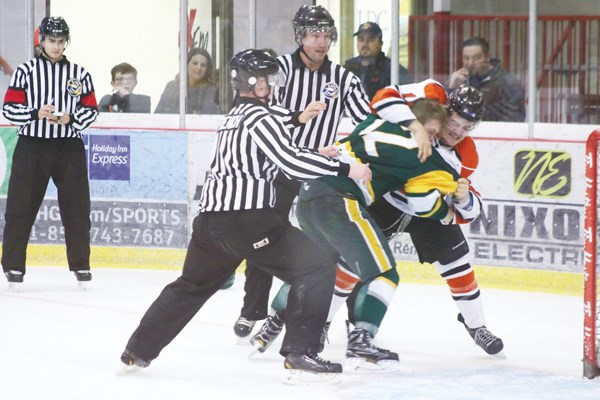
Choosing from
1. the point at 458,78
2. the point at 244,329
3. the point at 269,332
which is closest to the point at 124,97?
the point at 458,78

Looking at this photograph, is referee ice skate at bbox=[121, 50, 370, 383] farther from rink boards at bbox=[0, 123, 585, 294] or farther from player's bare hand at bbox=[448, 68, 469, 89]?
player's bare hand at bbox=[448, 68, 469, 89]

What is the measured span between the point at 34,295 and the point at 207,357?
1.74 meters

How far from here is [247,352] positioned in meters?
4.61

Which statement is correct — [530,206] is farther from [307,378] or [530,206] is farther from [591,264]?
[307,378]

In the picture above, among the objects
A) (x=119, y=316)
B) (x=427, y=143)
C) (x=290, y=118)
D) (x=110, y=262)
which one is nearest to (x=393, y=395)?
(x=427, y=143)

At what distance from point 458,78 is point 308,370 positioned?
311cm

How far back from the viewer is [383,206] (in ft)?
14.6

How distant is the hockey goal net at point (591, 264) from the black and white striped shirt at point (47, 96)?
9.09 feet

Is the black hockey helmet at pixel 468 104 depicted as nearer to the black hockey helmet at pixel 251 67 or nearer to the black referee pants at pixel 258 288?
the black hockey helmet at pixel 251 67

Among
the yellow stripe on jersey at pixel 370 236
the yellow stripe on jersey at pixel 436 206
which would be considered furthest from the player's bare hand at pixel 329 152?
the yellow stripe on jersey at pixel 436 206

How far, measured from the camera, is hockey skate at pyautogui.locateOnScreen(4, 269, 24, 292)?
6113 mm

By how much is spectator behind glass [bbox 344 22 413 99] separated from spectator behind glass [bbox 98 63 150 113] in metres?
1.29

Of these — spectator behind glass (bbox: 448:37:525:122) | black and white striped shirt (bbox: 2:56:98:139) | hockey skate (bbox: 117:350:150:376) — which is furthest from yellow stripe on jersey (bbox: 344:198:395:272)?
spectator behind glass (bbox: 448:37:525:122)

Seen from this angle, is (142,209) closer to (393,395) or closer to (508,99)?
(508,99)
